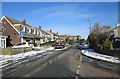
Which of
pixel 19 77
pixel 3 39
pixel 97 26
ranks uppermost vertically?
pixel 97 26

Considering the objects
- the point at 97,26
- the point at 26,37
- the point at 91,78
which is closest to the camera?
the point at 91,78

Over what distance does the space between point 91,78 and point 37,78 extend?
9.79 feet

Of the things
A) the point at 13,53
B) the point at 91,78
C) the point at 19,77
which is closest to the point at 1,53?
the point at 13,53

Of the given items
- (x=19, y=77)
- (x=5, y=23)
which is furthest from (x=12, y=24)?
(x=19, y=77)

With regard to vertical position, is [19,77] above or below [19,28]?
below

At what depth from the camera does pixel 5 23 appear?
54656 millimetres

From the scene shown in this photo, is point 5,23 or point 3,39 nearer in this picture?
point 3,39

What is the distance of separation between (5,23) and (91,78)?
46146 millimetres

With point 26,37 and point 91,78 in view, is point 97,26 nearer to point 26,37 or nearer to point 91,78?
point 26,37

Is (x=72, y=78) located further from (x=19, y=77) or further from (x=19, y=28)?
(x=19, y=28)

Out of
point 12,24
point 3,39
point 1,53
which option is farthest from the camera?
point 12,24

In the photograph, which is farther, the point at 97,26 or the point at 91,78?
the point at 97,26

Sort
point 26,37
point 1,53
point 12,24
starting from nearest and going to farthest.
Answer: point 1,53 → point 12,24 → point 26,37

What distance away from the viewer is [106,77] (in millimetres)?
12117
